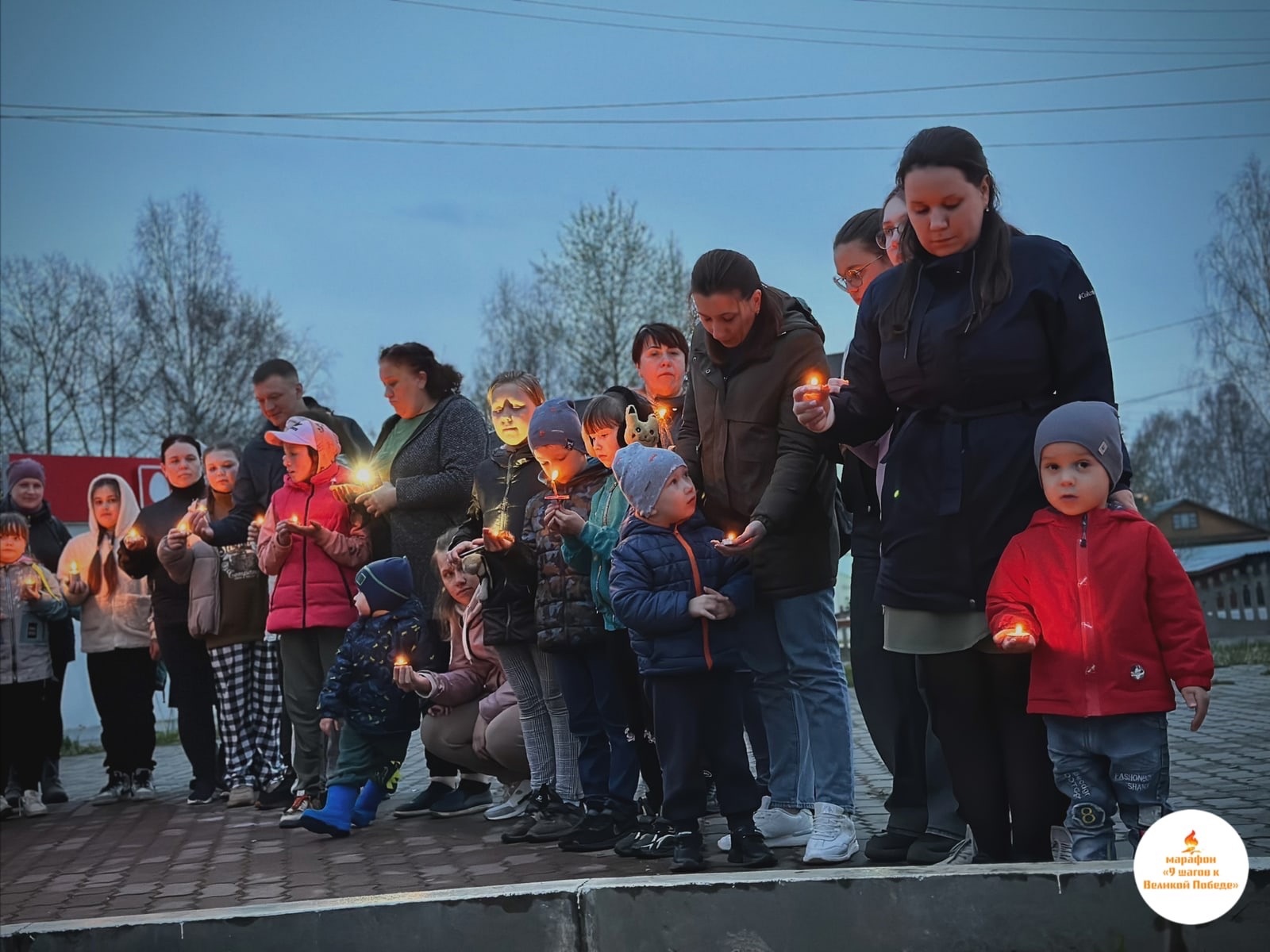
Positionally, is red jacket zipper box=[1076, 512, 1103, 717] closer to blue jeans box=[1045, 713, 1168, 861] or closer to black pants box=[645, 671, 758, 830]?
blue jeans box=[1045, 713, 1168, 861]

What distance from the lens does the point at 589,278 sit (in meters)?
35.6

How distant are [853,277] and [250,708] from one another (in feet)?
16.4

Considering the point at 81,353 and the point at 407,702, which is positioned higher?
the point at 81,353

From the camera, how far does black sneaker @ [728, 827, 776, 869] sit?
4965 mm

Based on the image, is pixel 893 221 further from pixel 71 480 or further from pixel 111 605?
pixel 71 480

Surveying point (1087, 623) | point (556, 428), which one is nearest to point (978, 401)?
point (1087, 623)

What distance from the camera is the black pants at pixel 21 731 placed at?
9133 millimetres

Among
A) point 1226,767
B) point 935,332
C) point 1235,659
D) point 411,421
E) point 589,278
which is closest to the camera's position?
point 935,332

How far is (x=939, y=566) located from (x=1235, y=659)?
13.7 meters

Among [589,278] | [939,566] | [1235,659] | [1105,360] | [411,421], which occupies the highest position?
[589,278]

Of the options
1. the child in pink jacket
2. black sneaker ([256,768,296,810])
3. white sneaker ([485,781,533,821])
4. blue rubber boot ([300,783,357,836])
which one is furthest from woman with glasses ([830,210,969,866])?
black sneaker ([256,768,296,810])

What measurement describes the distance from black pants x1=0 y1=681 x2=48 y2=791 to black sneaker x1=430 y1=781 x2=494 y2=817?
3.27 m

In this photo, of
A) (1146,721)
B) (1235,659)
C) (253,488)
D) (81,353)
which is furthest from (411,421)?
(81,353)

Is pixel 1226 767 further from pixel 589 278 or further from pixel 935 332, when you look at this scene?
pixel 589 278
